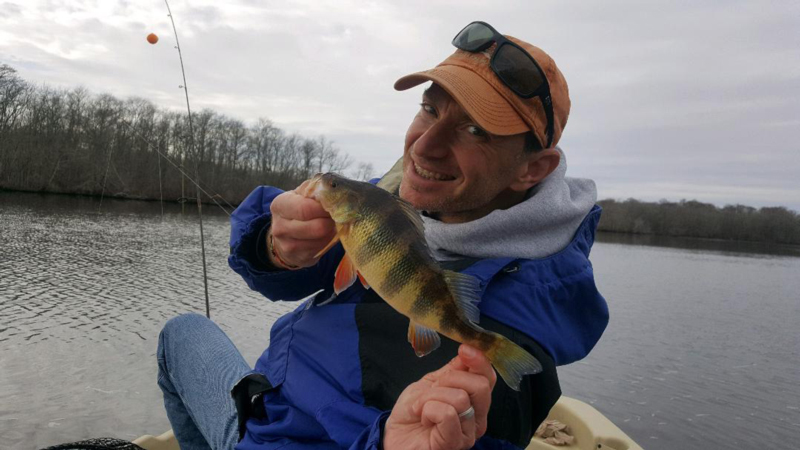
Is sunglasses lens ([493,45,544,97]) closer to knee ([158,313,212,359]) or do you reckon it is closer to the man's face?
the man's face

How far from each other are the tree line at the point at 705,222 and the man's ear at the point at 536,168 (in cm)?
6850

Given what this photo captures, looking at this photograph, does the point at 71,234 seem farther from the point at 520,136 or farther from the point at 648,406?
the point at 520,136

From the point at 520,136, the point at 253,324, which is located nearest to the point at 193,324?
the point at 520,136

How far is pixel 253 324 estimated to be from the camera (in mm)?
12062

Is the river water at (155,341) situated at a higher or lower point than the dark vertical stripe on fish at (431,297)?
lower

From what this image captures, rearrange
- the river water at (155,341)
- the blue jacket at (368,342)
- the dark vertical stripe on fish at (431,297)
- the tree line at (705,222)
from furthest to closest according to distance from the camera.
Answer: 1. the tree line at (705,222)
2. the river water at (155,341)
3. the blue jacket at (368,342)
4. the dark vertical stripe on fish at (431,297)

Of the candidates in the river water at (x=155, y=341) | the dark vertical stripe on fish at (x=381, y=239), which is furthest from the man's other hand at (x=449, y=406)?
the river water at (x=155, y=341)

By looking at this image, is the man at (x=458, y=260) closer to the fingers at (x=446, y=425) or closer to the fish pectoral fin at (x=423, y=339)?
the fish pectoral fin at (x=423, y=339)

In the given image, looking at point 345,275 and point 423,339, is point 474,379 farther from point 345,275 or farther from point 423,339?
point 345,275


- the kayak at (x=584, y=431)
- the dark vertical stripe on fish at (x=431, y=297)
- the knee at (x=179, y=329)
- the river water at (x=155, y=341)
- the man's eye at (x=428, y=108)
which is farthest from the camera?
the river water at (x=155, y=341)

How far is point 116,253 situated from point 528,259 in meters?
19.2

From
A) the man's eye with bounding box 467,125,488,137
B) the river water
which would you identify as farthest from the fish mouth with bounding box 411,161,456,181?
the river water

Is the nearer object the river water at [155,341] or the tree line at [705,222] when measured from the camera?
the river water at [155,341]

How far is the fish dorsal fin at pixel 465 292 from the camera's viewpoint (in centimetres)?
157
